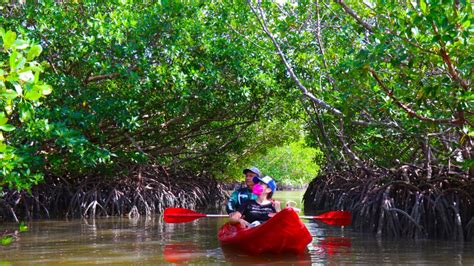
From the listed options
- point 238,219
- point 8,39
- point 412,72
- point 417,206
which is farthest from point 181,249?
point 8,39

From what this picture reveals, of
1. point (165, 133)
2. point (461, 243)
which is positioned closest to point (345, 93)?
point (461, 243)

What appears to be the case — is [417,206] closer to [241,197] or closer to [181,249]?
[241,197]

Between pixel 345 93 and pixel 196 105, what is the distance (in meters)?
4.45

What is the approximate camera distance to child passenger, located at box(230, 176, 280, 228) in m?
6.03

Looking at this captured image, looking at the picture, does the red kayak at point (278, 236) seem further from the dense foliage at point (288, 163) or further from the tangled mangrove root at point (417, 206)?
the dense foliage at point (288, 163)

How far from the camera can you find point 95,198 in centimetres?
1053

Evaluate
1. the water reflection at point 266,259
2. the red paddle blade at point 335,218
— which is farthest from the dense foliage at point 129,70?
the water reflection at point 266,259

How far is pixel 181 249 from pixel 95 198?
188 inches

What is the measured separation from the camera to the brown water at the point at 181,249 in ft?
17.1

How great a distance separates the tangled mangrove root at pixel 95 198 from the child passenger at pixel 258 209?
15.2ft

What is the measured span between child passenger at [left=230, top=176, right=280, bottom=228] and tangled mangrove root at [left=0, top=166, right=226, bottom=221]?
4.62 meters

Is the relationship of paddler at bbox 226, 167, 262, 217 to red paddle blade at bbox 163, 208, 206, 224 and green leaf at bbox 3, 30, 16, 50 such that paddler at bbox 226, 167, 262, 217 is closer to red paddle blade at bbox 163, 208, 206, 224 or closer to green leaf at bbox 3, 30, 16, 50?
red paddle blade at bbox 163, 208, 206, 224

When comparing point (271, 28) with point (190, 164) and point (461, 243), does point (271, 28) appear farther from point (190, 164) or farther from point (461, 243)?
point (190, 164)

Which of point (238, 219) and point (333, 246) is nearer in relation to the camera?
point (238, 219)
